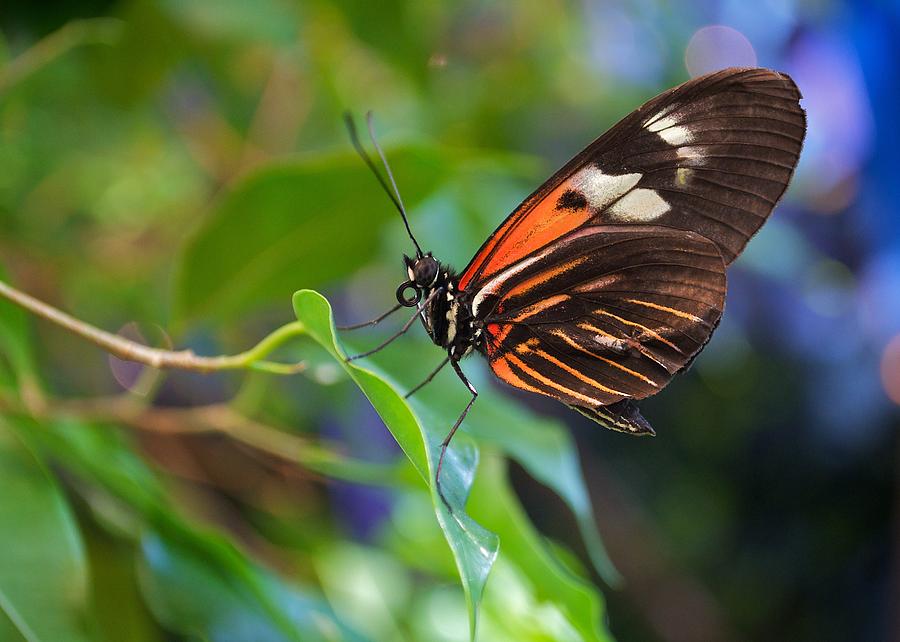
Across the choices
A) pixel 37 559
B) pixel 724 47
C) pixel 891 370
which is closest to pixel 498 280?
pixel 37 559

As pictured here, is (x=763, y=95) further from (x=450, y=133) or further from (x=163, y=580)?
(x=450, y=133)

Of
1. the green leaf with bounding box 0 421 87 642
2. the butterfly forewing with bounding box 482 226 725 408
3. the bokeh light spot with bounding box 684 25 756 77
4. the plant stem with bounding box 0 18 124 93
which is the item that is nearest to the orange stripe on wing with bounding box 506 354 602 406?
the butterfly forewing with bounding box 482 226 725 408

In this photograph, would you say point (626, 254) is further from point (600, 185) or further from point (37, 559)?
point (37, 559)

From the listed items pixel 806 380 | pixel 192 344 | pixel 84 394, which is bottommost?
pixel 84 394

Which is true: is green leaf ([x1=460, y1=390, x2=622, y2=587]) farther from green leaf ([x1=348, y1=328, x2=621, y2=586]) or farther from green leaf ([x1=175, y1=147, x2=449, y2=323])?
green leaf ([x1=175, y1=147, x2=449, y2=323])

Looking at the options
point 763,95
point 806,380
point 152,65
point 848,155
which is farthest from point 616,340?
point 806,380

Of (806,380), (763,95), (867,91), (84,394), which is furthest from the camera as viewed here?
(806,380)
